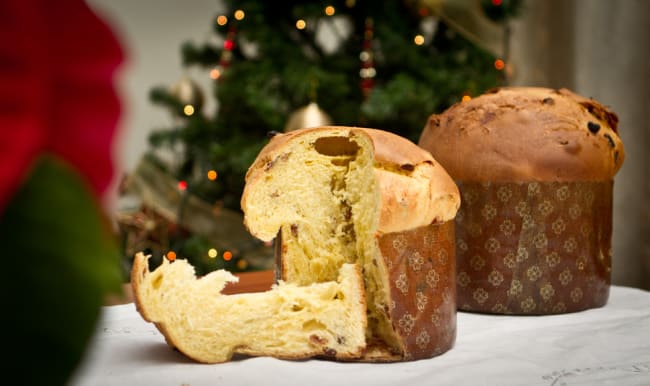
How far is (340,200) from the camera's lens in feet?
4.75

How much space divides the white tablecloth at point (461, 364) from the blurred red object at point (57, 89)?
34.4 inches

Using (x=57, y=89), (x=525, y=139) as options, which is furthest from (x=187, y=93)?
(x=57, y=89)

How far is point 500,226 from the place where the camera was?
5.61ft

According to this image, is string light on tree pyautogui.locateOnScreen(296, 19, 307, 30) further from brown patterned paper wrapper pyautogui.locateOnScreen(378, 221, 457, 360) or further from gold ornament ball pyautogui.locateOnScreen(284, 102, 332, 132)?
brown patterned paper wrapper pyautogui.locateOnScreen(378, 221, 457, 360)

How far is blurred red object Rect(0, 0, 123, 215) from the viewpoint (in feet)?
0.64

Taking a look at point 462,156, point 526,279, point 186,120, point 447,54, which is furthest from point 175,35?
point 526,279

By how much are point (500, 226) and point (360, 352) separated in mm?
595

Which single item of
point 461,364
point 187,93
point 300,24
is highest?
point 300,24

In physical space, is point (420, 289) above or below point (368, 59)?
below

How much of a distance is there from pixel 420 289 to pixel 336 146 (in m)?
0.35

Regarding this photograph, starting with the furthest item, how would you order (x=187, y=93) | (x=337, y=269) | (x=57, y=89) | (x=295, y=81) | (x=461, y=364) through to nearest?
(x=187, y=93) → (x=295, y=81) → (x=337, y=269) → (x=461, y=364) → (x=57, y=89)

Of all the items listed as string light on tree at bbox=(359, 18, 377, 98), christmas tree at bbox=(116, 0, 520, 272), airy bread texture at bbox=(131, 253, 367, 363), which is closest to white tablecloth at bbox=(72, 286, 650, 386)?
airy bread texture at bbox=(131, 253, 367, 363)

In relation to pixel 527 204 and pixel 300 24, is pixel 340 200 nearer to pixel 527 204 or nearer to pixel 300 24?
pixel 527 204

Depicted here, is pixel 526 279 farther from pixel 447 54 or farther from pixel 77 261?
pixel 77 261
